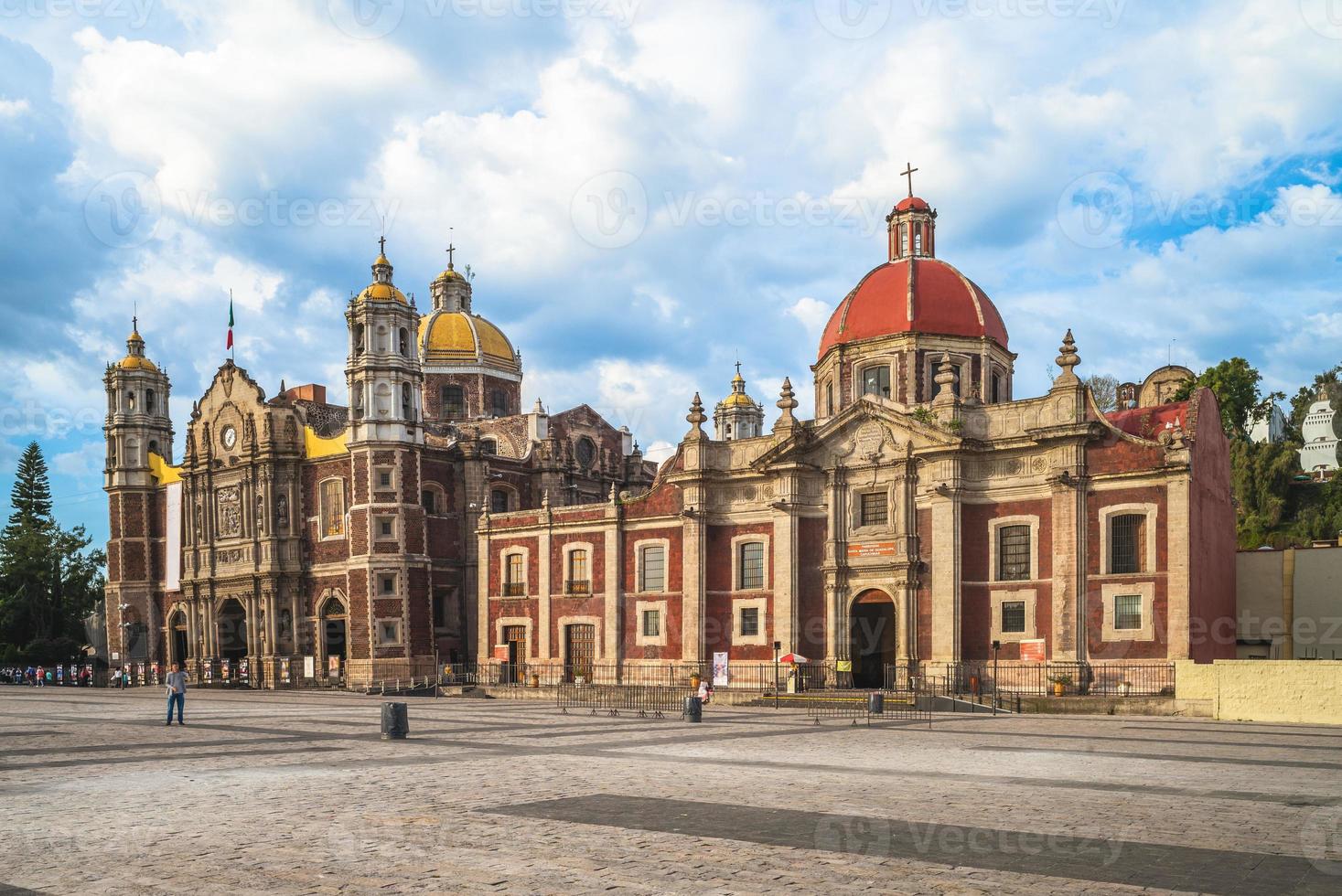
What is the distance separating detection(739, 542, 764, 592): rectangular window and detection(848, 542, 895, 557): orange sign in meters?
3.87

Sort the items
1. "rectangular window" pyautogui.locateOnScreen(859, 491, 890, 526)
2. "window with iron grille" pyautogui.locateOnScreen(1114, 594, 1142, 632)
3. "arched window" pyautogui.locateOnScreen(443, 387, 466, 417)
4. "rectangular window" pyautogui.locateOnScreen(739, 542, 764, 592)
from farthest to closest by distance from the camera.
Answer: "arched window" pyautogui.locateOnScreen(443, 387, 466, 417), "rectangular window" pyautogui.locateOnScreen(739, 542, 764, 592), "rectangular window" pyautogui.locateOnScreen(859, 491, 890, 526), "window with iron grille" pyautogui.locateOnScreen(1114, 594, 1142, 632)

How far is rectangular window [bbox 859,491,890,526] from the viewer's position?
44719 millimetres

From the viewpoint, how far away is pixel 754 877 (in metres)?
10.6

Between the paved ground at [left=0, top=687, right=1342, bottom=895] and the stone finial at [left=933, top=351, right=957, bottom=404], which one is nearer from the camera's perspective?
the paved ground at [left=0, top=687, right=1342, bottom=895]

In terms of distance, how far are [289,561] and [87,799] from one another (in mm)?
47708

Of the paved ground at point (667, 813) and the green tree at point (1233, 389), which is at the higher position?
the green tree at point (1233, 389)

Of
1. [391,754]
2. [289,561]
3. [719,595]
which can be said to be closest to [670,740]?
[391,754]

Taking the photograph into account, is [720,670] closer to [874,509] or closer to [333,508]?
[874,509]

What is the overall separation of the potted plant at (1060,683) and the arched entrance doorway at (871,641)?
7.99 metres

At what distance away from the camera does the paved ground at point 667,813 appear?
10.7 meters

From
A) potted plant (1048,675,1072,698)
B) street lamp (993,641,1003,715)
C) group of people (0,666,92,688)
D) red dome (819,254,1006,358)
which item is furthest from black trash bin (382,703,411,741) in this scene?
group of people (0,666,92,688)

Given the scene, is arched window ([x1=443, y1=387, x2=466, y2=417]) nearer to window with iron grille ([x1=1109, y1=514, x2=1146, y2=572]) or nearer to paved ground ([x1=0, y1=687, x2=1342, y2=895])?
window with iron grille ([x1=1109, y1=514, x2=1146, y2=572])

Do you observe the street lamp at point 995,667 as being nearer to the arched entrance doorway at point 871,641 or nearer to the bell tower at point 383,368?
the arched entrance doorway at point 871,641

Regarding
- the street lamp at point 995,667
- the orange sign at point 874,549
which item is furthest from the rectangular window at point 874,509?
the street lamp at point 995,667
